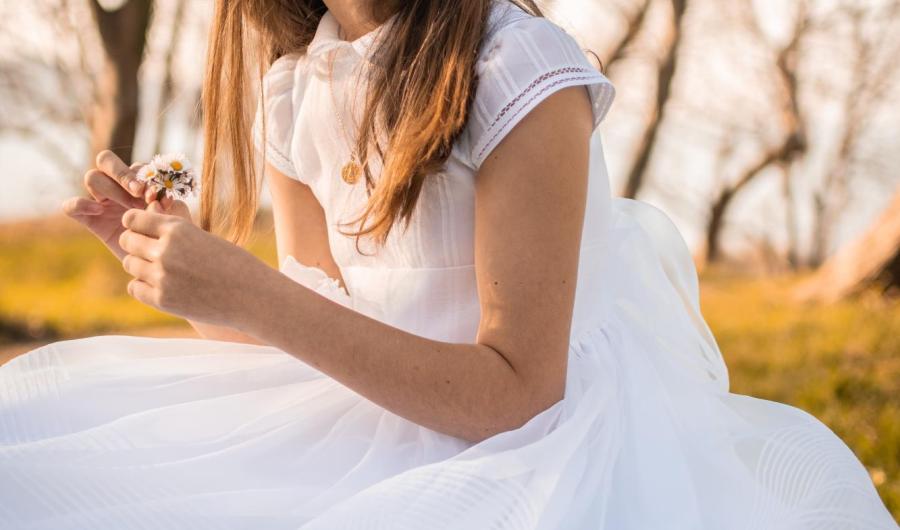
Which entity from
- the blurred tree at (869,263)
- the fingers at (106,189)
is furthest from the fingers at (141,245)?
the blurred tree at (869,263)

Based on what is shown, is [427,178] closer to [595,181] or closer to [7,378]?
[595,181]

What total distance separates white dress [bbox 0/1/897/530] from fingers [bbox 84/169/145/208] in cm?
25

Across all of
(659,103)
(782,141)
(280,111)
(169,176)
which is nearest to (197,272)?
(169,176)

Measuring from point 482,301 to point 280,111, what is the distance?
0.66 m

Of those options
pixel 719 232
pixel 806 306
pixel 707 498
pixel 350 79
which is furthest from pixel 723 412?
pixel 719 232

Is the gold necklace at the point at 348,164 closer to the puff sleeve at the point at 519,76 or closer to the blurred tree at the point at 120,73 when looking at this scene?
the puff sleeve at the point at 519,76

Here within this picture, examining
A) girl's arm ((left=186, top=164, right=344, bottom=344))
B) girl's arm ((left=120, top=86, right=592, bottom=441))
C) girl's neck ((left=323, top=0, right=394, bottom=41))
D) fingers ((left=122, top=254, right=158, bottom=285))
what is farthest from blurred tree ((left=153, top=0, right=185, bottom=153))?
girl's arm ((left=120, top=86, right=592, bottom=441))

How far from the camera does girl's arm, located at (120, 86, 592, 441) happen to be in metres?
1.13

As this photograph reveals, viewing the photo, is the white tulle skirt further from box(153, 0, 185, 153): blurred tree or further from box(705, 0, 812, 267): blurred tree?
box(705, 0, 812, 267): blurred tree

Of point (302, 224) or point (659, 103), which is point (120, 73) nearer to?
point (659, 103)

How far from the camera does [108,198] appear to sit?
1521 millimetres

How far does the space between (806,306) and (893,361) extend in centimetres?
165

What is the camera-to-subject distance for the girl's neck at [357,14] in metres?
1.40

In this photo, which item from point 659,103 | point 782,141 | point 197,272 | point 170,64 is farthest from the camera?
point 782,141
